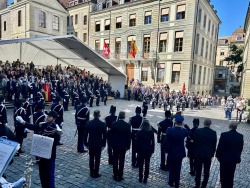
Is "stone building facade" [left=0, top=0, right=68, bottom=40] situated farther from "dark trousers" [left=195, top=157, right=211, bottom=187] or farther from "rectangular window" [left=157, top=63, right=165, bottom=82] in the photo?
"dark trousers" [left=195, top=157, right=211, bottom=187]

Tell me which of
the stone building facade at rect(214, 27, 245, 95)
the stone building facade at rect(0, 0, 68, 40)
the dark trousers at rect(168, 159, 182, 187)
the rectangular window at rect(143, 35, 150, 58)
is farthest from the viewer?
the stone building facade at rect(214, 27, 245, 95)

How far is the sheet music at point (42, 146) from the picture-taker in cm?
380

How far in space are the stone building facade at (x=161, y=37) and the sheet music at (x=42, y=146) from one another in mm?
23710

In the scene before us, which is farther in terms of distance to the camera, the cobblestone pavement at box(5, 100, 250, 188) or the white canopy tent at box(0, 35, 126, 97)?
the white canopy tent at box(0, 35, 126, 97)

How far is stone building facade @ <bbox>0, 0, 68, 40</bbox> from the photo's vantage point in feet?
88.4

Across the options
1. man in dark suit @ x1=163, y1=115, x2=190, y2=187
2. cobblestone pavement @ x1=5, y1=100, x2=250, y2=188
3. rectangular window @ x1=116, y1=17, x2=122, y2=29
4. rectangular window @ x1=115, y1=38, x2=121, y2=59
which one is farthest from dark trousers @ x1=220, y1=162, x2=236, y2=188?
rectangular window @ x1=116, y1=17, x2=122, y2=29

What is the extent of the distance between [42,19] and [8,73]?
1729 cm

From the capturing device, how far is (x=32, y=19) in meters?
27.0

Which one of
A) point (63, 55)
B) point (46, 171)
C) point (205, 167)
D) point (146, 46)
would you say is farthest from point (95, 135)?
point (146, 46)

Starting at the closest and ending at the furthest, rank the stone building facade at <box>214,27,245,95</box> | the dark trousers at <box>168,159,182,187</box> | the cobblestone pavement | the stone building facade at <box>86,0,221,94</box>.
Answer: the dark trousers at <box>168,159,182,187</box>, the cobblestone pavement, the stone building facade at <box>86,0,221,94</box>, the stone building facade at <box>214,27,245,95</box>

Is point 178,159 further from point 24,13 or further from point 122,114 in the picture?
point 24,13

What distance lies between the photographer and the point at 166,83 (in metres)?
26.8

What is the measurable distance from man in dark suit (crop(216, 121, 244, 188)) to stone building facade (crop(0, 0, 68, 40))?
2919 centimetres

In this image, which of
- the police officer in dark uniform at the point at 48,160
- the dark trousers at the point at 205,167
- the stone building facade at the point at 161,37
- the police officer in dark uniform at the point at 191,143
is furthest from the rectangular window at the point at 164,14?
the police officer in dark uniform at the point at 48,160
